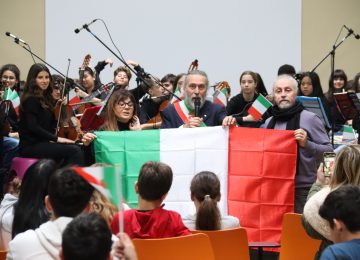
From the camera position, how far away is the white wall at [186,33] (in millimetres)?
9992

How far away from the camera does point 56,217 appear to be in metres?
2.55

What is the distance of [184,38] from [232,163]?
16.6 ft

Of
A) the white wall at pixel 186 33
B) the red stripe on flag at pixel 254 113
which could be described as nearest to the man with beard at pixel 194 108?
the red stripe on flag at pixel 254 113

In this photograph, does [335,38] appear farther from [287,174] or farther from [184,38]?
[287,174]

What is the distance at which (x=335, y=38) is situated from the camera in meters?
10.2

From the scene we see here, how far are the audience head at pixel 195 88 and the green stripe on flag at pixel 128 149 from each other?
0.46 m

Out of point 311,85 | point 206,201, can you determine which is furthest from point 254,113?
point 206,201

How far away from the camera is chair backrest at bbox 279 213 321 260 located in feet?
13.1

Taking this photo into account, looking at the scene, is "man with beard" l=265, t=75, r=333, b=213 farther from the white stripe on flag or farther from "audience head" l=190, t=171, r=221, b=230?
"audience head" l=190, t=171, r=221, b=230

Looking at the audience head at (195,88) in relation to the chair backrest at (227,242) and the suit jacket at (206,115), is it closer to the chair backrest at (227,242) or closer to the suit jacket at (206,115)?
the suit jacket at (206,115)

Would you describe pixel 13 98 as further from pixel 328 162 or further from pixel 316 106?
pixel 328 162

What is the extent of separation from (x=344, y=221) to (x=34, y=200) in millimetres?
1287

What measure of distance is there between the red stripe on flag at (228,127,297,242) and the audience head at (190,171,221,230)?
1309mm

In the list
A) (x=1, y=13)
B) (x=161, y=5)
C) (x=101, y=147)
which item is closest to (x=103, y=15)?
(x=161, y=5)
